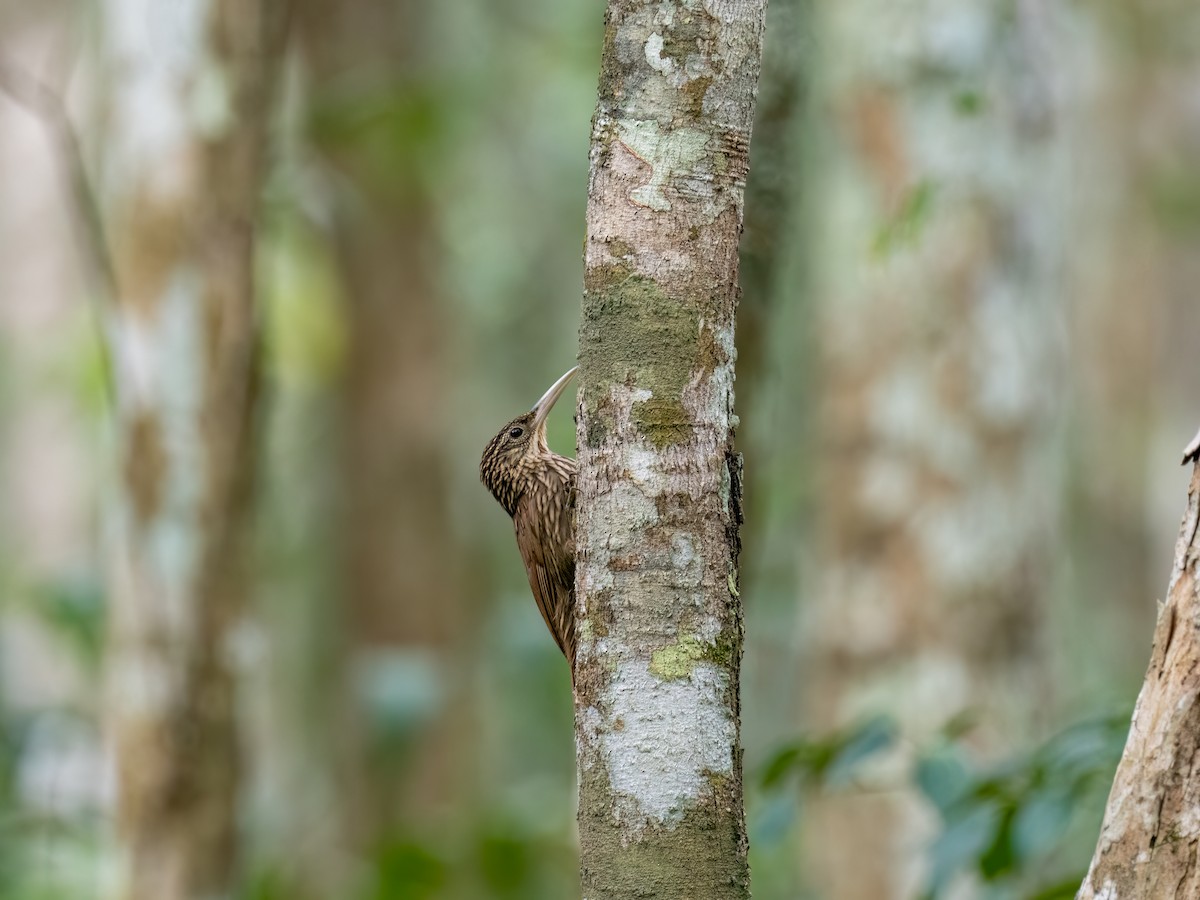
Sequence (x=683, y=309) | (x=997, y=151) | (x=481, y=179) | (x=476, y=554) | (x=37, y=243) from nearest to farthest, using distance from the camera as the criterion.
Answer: (x=683, y=309) → (x=997, y=151) → (x=476, y=554) → (x=481, y=179) → (x=37, y=243)

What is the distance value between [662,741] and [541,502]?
223cm

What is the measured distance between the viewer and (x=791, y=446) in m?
13.3

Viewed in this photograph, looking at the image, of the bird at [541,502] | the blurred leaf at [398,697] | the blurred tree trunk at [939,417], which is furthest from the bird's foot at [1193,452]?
the blurred leaf at [398,697]

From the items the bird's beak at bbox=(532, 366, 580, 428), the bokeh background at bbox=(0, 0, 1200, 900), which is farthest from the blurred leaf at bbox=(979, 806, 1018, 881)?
the bird's beak at bbox=(532, 366, 580, 428)

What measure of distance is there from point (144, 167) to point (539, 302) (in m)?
10.4

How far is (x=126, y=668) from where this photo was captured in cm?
444

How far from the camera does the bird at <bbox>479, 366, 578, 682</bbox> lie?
13.0ft

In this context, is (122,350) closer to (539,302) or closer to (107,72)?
(107,72)

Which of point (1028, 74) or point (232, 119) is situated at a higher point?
point (1028, 74)

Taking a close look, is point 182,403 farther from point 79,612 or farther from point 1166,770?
point 1166,770

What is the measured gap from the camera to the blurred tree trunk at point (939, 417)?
5.23 metres

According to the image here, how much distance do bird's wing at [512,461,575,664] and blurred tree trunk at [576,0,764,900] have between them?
1.74 meters

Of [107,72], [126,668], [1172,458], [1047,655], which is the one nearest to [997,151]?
[1047,655]

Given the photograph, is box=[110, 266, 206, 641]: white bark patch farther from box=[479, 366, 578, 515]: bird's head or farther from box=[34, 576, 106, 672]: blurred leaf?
box=[34, 576, 106, 672]: blurred leaf
